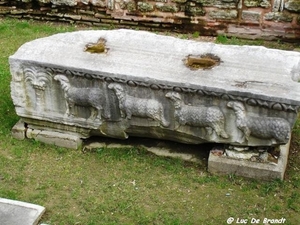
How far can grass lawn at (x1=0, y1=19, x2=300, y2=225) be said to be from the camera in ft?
16.0

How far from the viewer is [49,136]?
18.9ft

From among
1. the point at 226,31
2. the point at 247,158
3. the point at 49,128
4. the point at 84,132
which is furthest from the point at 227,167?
the point at 226,31

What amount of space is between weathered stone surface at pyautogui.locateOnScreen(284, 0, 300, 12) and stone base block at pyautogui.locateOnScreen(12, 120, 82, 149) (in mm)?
3672

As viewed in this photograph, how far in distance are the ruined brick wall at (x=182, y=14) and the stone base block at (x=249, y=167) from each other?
Result: 3.00m

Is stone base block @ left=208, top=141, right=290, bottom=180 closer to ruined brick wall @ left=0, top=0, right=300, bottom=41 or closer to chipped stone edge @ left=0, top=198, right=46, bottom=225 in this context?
chipped stone edge @ left=0, top=198, right=46, bottom=225

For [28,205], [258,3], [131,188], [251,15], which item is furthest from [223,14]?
[28,205]

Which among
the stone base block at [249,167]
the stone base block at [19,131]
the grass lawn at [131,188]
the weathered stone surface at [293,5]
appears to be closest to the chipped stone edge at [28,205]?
the grass lawn at [131,188]

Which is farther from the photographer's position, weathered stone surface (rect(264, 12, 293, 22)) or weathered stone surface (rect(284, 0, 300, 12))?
weathered stone surface (rect(264, 12, 293, 22))

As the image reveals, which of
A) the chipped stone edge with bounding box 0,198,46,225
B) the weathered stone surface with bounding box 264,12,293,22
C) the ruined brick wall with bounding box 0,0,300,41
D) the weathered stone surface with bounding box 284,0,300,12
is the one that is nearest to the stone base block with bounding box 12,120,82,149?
the chipped stone edge with bounding box 0,198,46,225

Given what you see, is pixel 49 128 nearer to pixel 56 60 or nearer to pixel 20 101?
pixel 20 101

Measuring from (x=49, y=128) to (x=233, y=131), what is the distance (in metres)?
1.86

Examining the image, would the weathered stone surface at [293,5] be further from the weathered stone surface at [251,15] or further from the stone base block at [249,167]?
the stone base block at [249,167]

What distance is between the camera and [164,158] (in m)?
5.57

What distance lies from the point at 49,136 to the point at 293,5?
12.8ft
